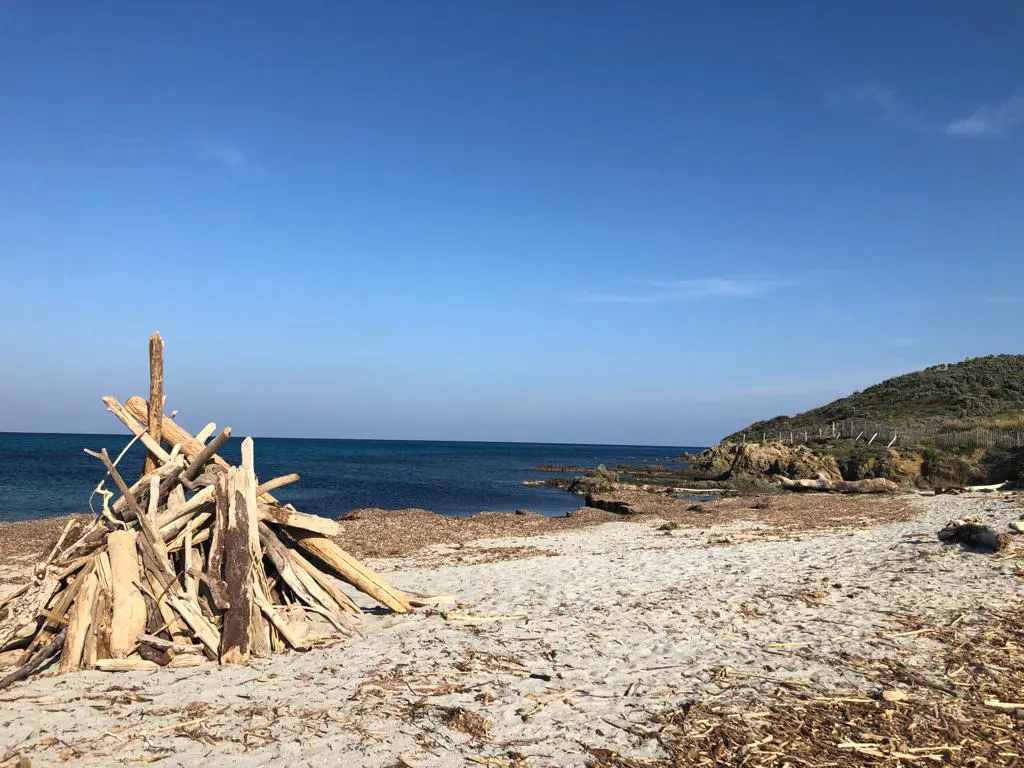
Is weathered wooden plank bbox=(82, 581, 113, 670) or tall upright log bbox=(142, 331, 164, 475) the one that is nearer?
weathered wooden plank bbox=(82, 581, 113, 670)

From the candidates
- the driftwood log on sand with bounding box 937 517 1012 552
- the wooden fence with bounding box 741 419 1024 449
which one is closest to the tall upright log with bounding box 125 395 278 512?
the driftwood log on sand with bounding box 937 517 1012 552

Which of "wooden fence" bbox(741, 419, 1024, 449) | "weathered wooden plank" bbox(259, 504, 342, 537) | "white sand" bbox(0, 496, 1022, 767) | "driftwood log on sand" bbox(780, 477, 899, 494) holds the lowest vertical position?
"driftwood log on sand" bbox(780, 477, 899, 494)

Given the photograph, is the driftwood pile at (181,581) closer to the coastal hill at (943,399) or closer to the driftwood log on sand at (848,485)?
the driftwood log on sand at (848,485)

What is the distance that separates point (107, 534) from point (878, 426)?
48294 mm

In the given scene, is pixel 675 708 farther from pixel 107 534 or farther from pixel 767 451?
pixel 767 451

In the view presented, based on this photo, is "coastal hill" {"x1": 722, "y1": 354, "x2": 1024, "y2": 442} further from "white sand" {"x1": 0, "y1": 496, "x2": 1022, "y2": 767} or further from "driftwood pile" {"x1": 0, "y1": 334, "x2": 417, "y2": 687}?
"driftwood pile" {"x1": 0, "y1": 334, "x2": 417, "y2": 687}

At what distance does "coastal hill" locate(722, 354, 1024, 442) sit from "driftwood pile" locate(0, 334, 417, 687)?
42767 mm

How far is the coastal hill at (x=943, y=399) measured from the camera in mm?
49531

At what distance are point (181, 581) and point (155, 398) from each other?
2.48 meters

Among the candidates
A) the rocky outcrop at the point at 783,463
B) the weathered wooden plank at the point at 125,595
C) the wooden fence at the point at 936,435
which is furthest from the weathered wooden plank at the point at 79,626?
the wooden fence at the point at 936,435

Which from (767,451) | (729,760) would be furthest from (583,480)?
(729,760)

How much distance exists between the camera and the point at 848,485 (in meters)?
28.9

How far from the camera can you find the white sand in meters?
4.89

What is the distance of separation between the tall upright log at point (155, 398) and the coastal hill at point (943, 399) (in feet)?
144
